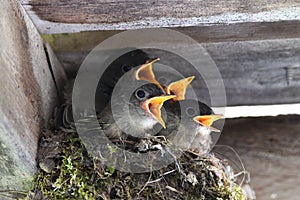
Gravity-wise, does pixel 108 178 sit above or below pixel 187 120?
above

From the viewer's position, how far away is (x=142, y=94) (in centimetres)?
234

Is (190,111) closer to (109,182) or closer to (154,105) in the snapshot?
(154,105)

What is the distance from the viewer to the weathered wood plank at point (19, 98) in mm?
1511

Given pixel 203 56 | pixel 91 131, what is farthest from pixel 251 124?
pixel 91 131

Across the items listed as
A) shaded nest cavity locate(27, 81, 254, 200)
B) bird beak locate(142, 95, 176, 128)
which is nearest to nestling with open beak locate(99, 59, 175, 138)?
bird beak locate(142, 95, 176, 128)

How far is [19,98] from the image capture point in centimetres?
159

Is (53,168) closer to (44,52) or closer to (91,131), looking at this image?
(91,131)

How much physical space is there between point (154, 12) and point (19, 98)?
485 millimetres

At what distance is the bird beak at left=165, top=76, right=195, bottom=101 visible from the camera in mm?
2258

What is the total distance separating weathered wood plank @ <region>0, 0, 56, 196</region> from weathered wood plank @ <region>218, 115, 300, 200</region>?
727mm

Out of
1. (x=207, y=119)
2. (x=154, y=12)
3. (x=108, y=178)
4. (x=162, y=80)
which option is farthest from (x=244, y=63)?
(x=108, y=178)

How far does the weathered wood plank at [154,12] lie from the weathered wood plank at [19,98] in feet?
0.30

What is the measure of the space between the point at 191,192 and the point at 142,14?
0.59 meters

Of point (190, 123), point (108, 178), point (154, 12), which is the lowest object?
point (190, 123)
